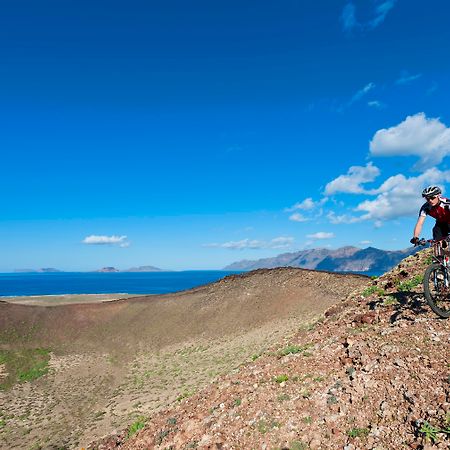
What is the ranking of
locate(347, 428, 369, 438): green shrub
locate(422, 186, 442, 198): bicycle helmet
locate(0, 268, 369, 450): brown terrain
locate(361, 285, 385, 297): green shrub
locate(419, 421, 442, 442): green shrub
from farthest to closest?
locate(0, 268, 369, 450): brown terrain, locate(361, 285, 385, 297): green shrub, locate(422, 186, 442, 198): bicycle helmet, locate(347, 428, 369, 438): green shrub, locate(419, 421, 442, 442): green shrub

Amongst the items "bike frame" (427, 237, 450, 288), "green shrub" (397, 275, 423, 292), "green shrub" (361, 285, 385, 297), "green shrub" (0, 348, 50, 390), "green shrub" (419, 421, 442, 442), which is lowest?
"green shrub" (0, 348, 50, 390)

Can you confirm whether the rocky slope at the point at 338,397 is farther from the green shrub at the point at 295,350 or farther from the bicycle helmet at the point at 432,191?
the bicycle helmet at the point at 432,191

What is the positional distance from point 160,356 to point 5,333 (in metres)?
22.4

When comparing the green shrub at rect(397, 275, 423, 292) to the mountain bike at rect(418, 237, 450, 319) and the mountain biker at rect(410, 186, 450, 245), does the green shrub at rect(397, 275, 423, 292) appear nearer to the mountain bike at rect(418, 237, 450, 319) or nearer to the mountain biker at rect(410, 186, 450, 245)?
the mountain bike at rect(418, 237, 450, 319)

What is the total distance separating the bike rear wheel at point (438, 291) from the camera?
1152 cm

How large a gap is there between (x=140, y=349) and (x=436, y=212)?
37.9 meters

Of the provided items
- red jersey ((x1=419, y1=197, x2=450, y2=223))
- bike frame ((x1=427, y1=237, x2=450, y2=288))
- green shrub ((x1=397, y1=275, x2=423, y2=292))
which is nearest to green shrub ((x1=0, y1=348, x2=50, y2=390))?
green shrub ((x1=397, y1=275, x2=423, y2=292))

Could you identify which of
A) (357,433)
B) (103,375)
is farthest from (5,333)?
(357,433)

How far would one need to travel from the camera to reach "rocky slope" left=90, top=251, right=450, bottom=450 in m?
8.05

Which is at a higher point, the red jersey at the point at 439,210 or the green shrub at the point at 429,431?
the red jersey at the point at 439,210

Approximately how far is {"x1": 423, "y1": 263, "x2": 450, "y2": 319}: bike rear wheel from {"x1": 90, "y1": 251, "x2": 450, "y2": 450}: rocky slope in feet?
1.51

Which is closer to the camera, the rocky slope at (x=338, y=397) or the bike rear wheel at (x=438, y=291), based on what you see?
the rocky slope at (x=338, y=397)

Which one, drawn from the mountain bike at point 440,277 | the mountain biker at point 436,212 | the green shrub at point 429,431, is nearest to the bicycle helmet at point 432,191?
the mountain biker at point 436,212

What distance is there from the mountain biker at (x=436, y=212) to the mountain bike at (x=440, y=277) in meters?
0.29
